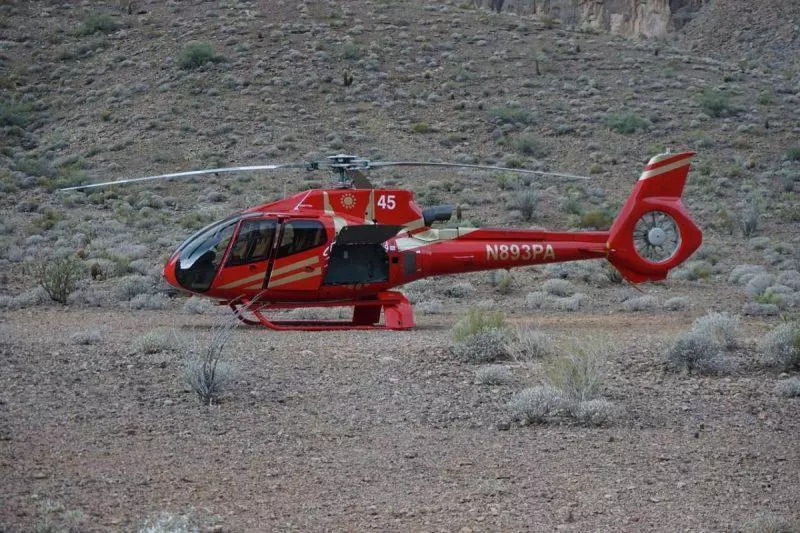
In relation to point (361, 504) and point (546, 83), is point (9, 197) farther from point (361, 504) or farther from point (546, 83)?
point (361, 504)

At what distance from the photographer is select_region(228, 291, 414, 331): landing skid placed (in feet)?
50.7

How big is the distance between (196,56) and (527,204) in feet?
63.7

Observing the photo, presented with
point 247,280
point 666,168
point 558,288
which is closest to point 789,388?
point 666,168

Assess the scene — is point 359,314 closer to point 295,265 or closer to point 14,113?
point 295,265

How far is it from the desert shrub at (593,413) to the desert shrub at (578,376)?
0.16 metres

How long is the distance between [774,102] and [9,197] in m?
29.3

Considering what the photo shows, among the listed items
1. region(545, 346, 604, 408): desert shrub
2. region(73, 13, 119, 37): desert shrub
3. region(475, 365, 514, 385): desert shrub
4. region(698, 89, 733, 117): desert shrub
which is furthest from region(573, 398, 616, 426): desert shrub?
region(73, 13, 119, 37): desert shrub

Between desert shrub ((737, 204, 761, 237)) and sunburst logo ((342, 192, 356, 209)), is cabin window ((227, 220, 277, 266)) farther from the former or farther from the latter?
desert shrub ((737, 204, 761, 237))

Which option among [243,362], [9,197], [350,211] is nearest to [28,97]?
[9,197]

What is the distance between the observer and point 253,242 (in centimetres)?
1537

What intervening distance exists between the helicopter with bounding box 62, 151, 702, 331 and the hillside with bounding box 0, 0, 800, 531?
0.90 meters

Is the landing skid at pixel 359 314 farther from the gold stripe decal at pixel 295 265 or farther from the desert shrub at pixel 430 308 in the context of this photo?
the desert shrub at pixel 430 308

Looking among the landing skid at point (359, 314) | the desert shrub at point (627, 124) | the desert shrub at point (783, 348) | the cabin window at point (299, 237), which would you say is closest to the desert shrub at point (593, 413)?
the desert shrub at point (783, 348)

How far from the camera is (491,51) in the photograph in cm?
4706
